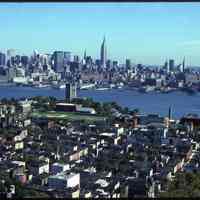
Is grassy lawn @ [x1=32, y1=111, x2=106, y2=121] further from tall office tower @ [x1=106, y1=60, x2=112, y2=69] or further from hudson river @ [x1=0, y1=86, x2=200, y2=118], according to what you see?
tall office tower @ [x1=106, y1=60, x2=112, y2=69]

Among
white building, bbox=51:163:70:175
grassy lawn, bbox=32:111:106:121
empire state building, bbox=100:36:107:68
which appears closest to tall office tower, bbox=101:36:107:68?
empire state building, bbox=100:36:107:68

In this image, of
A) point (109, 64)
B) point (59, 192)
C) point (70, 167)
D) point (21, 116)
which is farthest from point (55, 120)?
point (109, 64)

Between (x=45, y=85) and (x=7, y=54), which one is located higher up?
(x=7, y=54)

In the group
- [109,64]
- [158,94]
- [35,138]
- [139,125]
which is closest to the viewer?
[35,138]

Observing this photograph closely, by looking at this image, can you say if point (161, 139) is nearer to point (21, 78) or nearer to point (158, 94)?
point (158, 94)

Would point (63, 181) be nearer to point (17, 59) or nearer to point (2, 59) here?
point (2, 59)

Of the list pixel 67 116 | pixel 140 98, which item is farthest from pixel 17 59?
pixel 67 116
